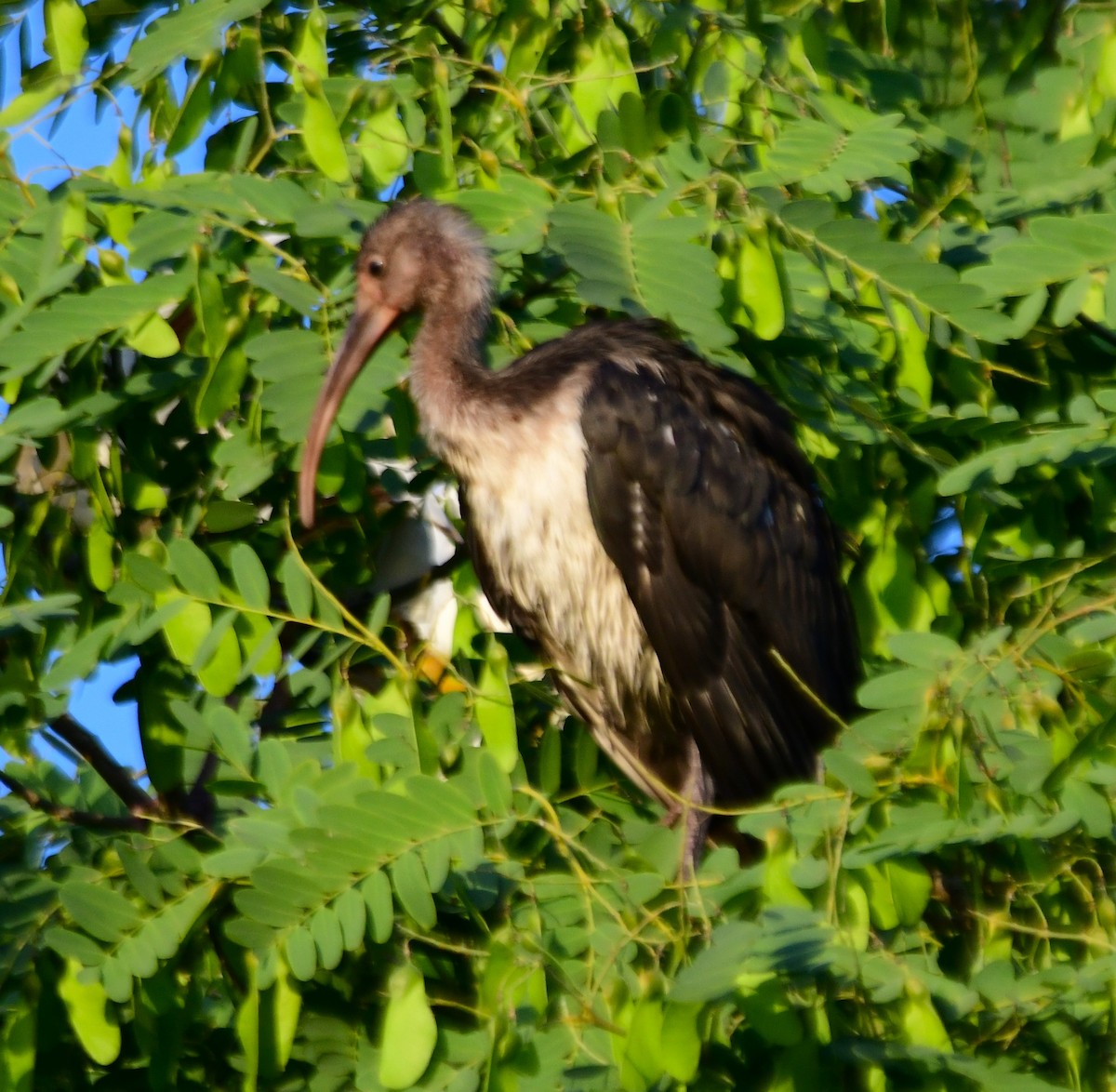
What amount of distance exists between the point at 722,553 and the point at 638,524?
0.88 ft

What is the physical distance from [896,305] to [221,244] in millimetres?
1402

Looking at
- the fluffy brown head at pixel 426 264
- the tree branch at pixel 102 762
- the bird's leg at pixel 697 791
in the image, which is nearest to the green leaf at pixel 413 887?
the tree branch at pixel 102 762

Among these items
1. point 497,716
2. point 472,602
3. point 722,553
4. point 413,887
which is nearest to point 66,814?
point 497,716

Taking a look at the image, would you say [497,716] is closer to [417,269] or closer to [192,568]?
[192,568]

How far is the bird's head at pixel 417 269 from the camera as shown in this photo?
4.64 meters

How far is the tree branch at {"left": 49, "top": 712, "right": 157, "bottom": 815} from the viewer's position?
4488mm

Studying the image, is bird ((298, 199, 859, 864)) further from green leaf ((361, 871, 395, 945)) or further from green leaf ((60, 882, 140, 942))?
green leaf ((60, 882, 140, 942))

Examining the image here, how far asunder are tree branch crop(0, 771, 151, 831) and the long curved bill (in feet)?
2.46

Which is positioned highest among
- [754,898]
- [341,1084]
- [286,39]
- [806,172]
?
A: [286,39]

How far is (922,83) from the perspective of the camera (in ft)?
14.1

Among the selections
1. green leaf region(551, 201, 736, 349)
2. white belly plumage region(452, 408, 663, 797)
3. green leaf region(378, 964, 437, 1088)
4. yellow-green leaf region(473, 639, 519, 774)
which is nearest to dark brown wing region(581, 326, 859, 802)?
white belly plumage region(452, 408, 663, 797)

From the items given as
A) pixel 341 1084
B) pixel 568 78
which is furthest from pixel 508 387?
pixel 341 1084

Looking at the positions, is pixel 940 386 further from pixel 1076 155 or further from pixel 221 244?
pixel 221 244

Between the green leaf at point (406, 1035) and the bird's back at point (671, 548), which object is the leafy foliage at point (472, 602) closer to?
the green leaf at point (406, 1035)
